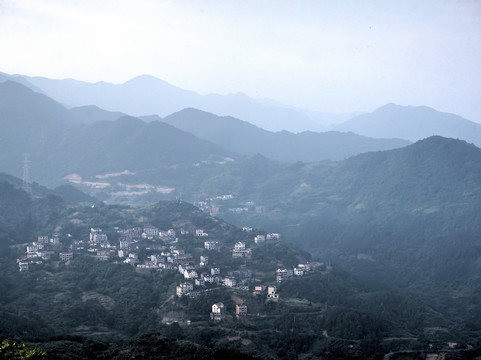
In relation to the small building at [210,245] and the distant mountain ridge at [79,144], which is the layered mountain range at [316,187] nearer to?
the distant mountain ridge at [79,144]

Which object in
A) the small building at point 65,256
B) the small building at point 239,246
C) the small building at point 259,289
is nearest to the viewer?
the small building at point 259,289

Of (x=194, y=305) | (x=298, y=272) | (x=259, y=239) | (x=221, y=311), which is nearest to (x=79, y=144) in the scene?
(x=259, y=239)

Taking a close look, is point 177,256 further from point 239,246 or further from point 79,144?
point 79,144

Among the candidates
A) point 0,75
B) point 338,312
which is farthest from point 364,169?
point 0,75

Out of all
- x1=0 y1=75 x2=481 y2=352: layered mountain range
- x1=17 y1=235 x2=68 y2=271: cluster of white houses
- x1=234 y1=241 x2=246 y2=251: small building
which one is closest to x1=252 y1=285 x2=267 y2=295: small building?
x1=0 y1=75 x2=481 y2=352: layered mountain range

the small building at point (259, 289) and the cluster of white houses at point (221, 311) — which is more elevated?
the small building at point (259, 289)

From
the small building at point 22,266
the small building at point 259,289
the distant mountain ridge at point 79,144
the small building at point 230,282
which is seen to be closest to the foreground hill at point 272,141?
→ the distant mountain ridge at point 79,144
